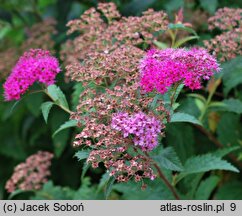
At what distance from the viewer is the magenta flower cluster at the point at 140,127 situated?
2.25 metres

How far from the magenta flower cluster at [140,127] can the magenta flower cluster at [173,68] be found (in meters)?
0.18

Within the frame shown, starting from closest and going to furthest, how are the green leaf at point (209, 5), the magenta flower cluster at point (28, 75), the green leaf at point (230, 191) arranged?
the magenta flower cluster at point (28, 75) → the green leaf at point (230, 191) → the green leaf at point (209, 5)

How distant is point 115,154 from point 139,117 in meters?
0.23

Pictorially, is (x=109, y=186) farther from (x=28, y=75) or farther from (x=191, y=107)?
(x=191, y=107)

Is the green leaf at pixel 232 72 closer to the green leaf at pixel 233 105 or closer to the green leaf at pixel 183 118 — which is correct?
the green leaf at pixel 233 105

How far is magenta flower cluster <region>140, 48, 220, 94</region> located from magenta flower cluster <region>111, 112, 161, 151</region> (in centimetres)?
18

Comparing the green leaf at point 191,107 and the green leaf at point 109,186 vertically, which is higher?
the green leaf at point 109,186

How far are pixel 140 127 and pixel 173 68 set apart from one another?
0.35 meters

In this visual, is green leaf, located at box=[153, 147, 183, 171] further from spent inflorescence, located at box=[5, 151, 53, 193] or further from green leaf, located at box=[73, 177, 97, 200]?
spent inflorescence, located at box=[5, 151, 53, 193]

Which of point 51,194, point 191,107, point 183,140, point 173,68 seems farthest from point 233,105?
point 51,194

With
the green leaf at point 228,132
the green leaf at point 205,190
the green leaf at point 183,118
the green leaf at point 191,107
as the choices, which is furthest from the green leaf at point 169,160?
the green leaf at point 228,132

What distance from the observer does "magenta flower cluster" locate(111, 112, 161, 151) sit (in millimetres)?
2254

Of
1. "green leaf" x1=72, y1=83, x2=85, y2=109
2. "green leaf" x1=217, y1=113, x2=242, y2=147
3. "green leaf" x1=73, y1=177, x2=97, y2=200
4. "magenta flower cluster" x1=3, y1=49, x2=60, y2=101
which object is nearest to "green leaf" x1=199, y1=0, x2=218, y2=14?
"green leaf" x1=217, y1=113, x2=242, y2=147

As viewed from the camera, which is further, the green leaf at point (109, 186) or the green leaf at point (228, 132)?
the green leaf at point (228, 132)
